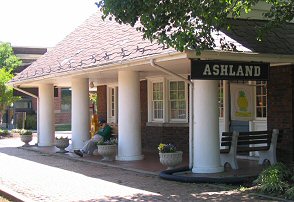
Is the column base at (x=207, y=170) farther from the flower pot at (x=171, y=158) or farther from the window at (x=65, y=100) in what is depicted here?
the window at (x=65, y=100)

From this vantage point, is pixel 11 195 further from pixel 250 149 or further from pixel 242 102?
Result: pixel 242 102

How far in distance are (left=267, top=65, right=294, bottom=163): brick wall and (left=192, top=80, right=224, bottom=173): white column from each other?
2.23 m

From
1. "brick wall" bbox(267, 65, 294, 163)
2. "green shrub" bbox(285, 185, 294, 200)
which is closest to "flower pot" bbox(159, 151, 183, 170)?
"brick wall" bbox(267, 65, 294, 163)

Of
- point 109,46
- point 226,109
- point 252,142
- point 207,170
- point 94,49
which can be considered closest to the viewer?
point 207,170

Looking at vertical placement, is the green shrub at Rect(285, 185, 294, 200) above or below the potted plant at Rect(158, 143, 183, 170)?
below

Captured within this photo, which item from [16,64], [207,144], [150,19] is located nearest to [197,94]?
[207,144]

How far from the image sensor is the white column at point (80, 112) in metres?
17.7

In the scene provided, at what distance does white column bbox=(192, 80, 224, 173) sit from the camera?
37.8 ft

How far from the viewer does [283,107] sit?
517 inches

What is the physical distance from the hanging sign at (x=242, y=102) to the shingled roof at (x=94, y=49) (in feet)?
8.19

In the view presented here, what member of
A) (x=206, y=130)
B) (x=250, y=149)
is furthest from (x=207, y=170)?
(x=250, y=149)

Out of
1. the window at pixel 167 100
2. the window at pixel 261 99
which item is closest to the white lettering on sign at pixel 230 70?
the window at pixel 261 99

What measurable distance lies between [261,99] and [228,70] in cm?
332

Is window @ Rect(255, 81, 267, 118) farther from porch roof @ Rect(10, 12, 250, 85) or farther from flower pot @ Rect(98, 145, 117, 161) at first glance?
flower pot @ Rect(98, 145, 117, 161)
